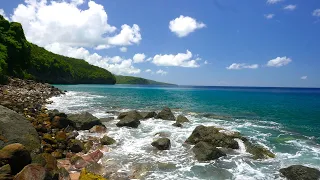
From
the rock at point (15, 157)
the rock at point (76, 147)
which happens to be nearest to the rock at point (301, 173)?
the rock at point (76, 147)

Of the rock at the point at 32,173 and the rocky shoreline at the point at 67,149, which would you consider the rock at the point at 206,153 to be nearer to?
the rocky shoreline at the point at 67,149

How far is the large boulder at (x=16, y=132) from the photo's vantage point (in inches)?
476

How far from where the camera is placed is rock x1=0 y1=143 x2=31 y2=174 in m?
8.95

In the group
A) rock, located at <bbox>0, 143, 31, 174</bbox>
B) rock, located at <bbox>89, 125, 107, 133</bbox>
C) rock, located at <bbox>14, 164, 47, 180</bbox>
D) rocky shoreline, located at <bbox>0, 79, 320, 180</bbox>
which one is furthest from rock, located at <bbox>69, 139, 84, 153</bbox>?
rock, located at <bbox>14, 164, 47, 180</bbox>

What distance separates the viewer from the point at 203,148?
15281mm

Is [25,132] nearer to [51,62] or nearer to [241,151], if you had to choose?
[241,151]

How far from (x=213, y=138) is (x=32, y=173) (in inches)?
512

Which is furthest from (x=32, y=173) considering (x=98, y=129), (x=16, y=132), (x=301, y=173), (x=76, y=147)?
(x=301, y=173)

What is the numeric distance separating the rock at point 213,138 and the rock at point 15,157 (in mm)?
12011

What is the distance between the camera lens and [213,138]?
58.5 ft

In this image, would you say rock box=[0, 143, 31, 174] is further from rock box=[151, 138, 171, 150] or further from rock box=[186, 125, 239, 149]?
rock box=[186, 125, 239, 149]

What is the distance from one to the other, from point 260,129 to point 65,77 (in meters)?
155

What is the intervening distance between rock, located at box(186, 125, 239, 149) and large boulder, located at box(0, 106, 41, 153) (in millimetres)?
11034

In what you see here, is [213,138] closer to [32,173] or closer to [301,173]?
[301,173]
